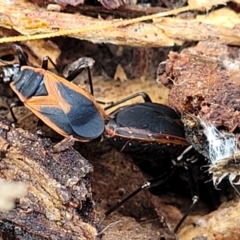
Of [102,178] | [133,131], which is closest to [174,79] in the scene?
[133,131]

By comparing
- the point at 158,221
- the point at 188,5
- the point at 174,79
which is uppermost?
the point at 188,5

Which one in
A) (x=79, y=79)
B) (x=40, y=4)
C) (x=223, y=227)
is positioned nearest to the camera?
(x=223, y=227)

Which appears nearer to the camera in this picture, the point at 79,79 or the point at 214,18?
the point at 214,18

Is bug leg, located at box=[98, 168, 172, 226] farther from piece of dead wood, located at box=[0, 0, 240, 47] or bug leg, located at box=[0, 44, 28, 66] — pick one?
bug leg, located at box=[0, 44, 28, 66]

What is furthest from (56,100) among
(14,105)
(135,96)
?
(135,96)

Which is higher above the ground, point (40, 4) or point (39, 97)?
point (40, 4)

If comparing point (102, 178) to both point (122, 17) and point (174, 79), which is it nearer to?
point (174, 79)

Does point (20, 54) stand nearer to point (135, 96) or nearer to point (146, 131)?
point (135, 96)
